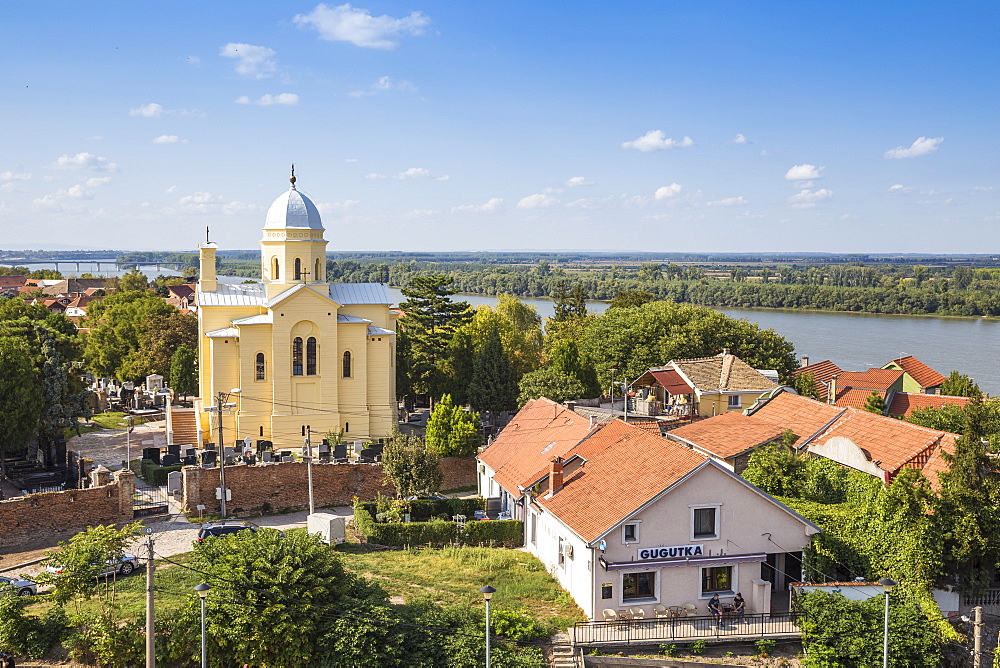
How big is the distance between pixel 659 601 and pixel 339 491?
46.0ft

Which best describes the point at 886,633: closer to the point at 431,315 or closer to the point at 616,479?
the point at 616,479

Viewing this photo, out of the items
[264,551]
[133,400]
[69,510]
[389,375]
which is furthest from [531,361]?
[264,551]

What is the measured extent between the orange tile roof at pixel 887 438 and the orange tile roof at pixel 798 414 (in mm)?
588

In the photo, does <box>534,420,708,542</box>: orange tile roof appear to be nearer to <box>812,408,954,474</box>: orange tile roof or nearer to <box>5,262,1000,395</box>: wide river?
<box>812,408,954,474</box>: orange tile roof

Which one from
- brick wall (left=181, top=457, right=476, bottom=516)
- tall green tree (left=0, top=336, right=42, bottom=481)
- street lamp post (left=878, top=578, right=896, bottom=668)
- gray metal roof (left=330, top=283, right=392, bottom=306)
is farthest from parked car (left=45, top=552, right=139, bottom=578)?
gray metal roof (left=330, top=283, right=392, bottom=306)

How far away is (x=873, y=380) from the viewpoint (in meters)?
49.3

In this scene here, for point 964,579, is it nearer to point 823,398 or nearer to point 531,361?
point 823,398

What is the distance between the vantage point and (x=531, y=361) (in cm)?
5444

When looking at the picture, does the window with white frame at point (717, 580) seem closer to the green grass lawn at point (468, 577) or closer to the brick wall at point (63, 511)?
the green grass lawn at point (468, 577)

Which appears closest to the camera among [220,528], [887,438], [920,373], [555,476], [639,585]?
[639,585]

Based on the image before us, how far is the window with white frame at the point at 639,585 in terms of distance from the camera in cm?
1991

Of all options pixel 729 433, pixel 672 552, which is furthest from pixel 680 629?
pixel 729 433

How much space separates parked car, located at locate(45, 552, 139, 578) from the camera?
63.4 ft

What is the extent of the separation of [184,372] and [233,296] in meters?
12.0
